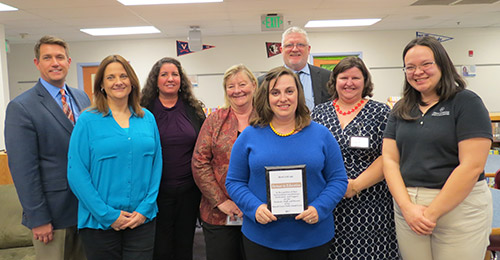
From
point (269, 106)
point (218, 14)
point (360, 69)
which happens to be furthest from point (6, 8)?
point (360, 69)

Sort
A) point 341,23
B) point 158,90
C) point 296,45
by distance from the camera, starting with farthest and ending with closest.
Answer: point 341,23
point 296,45
point 158,90

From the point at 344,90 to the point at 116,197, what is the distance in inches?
54.2

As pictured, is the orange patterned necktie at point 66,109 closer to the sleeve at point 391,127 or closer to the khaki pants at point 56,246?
the khaki pants at point 56,246

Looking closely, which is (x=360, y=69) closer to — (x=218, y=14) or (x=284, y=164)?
(x=284, y=164)

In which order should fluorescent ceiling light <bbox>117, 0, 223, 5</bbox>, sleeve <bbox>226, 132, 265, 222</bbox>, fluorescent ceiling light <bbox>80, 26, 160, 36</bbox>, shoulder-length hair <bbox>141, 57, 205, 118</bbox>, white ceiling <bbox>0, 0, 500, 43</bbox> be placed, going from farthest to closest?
fluorescent ceiling light <bbox>80, 26, 160, 36</bbox> → white ceiling <bbox>0, 0, 500, 43</bbox> → fluorescent ceiling light <bbox>117, 0, 223, 5</bbox> → shoulder-length hair <bbox>141, 57, 205, 118</bbox> → sleeve <bbox>226, 132, 265, 222</bbox>

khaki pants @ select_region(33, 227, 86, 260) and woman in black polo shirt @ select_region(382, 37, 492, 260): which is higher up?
woman in black polo shirt @ select_region(382, 37, 492, 260)

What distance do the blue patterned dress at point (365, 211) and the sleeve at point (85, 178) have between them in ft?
3.93

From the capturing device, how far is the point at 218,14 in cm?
618

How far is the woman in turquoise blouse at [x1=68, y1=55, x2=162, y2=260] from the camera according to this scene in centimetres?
182

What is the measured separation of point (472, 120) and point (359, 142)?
54 cm

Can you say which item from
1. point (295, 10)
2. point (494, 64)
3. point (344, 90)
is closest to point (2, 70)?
point (295, 10)

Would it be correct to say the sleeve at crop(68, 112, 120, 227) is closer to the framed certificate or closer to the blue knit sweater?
the blue knit sweater

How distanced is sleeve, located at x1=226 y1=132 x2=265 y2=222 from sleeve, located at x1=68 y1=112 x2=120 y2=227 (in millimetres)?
631

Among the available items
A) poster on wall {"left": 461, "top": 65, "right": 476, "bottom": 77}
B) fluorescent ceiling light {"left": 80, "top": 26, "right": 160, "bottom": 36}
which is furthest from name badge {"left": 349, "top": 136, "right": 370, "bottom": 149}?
poster on wall {"left": 461, "top": 65, "right": 476, "bottom": 77}
